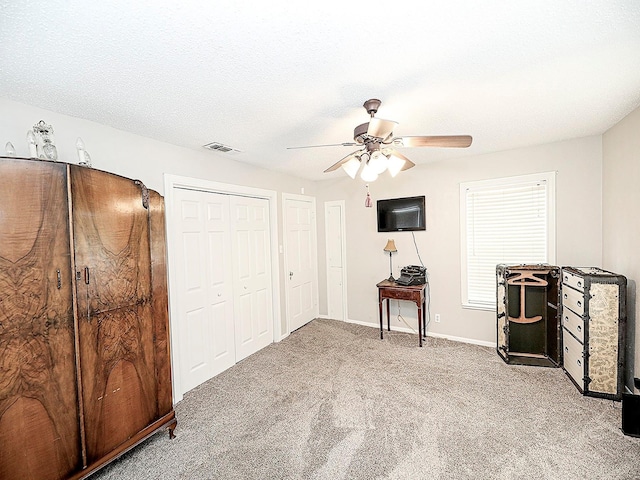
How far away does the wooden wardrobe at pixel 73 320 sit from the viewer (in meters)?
1.41

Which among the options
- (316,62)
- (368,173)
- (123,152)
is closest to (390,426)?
(368,173)

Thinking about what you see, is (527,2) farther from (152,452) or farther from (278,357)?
(278,357)

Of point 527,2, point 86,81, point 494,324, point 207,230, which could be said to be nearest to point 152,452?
point 207,230

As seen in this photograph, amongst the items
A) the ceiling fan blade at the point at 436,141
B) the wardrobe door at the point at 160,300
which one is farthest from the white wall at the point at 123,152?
the ceiling fan blade at the point at 436,141

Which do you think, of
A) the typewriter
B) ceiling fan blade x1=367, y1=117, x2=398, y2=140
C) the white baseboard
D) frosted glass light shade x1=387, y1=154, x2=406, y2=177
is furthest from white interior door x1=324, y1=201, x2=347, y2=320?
ceiling fan blade x1=367, y1=117, x2=398, y2=140

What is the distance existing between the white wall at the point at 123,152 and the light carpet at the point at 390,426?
160cm

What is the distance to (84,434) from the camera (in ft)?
5.37

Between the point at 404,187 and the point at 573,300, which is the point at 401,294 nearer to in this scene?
the point at 404,187

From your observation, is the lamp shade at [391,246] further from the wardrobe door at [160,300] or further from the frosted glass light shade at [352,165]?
the wardrobe door at [160,300]

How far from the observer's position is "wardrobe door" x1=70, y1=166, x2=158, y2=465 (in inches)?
64.9

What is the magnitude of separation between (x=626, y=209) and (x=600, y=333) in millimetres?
1123

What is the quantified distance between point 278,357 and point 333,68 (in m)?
3.14

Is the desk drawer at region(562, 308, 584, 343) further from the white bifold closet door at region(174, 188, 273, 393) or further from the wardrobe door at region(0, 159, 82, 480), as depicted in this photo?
the wardrobe door at region(0, 159, 82, 480)

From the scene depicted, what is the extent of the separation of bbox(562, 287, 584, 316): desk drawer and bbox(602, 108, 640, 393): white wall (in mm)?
346
